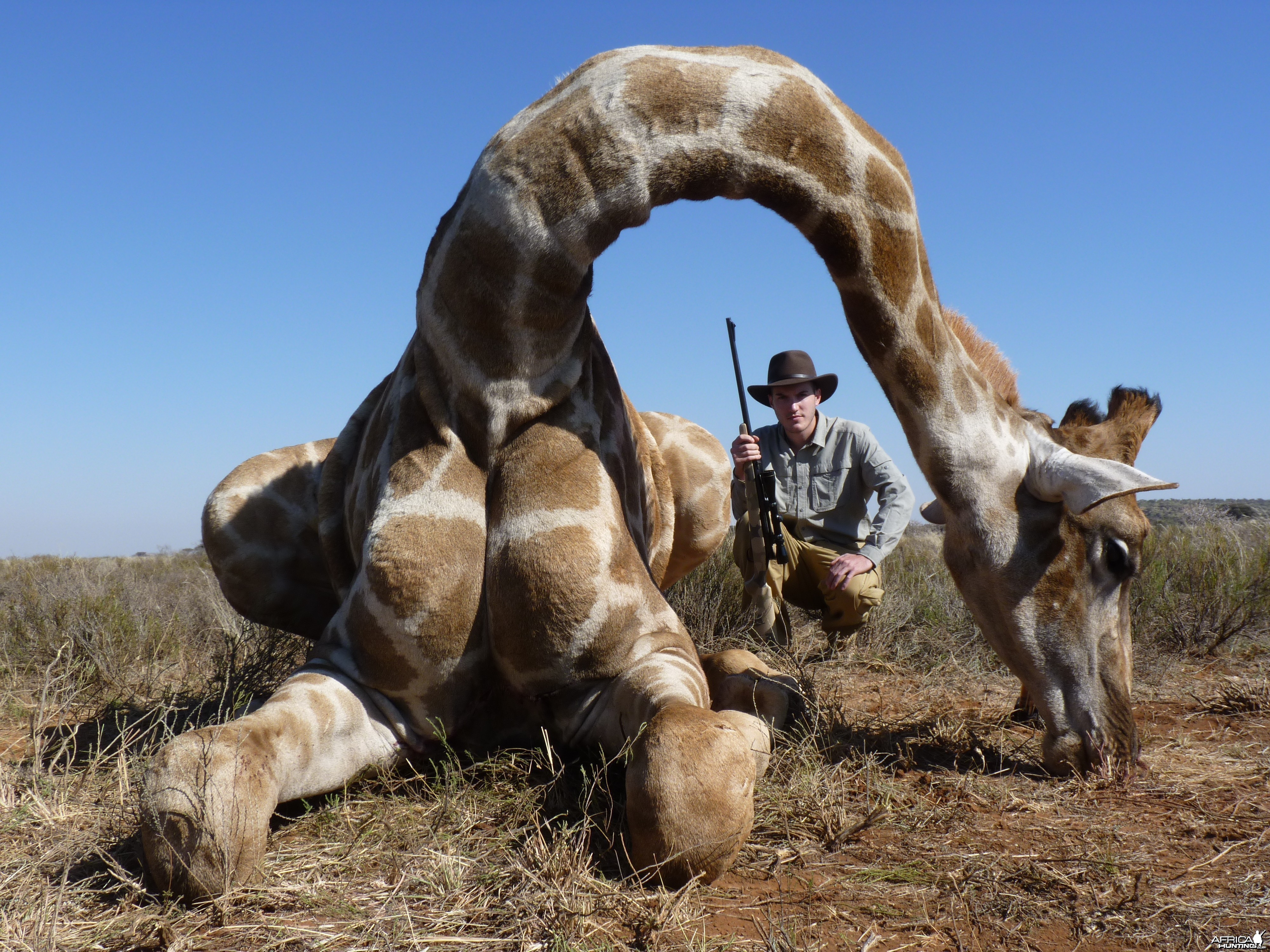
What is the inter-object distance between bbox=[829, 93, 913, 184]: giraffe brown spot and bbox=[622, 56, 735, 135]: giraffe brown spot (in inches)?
15.7

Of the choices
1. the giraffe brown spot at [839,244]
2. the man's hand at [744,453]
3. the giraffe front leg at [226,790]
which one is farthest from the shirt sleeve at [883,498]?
the giraffe front leg at [226,790]

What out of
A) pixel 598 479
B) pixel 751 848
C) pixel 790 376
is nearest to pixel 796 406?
pixel 790 376

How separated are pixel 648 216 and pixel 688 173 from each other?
0.17 meters

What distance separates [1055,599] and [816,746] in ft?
3.00

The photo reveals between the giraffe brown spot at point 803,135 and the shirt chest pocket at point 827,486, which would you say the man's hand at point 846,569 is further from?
the giraffe brown spot at point 803,135

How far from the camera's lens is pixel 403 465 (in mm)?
2854

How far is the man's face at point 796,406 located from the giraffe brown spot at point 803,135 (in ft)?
10.2

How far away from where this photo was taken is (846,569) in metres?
5.08

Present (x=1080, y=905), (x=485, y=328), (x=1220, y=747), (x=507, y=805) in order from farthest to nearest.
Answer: (x=1220, y=747) < (x=485, y=328) < (x=507, y=805) < (x=1080, y=905)

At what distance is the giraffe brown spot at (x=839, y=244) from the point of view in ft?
9.08

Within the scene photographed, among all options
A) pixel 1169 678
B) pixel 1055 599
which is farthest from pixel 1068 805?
pixel 1169 678

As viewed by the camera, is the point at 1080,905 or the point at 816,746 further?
the point at 816,746

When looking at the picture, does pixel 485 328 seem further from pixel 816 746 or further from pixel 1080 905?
pixel 1080 905

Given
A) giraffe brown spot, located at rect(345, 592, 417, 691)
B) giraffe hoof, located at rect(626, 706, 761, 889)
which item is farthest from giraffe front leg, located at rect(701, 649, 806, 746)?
giraffe brown spot, located at rect(345, 592, 417, 691)
